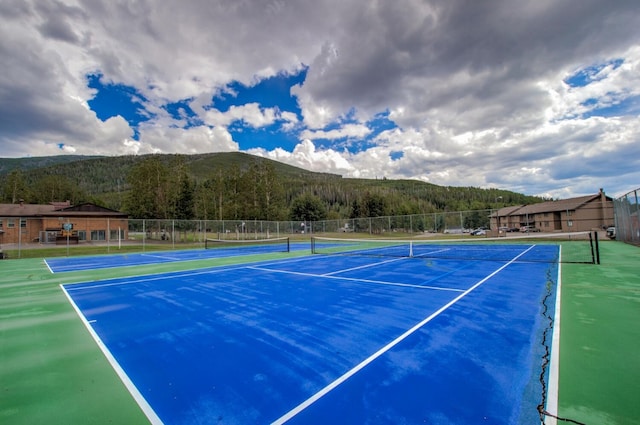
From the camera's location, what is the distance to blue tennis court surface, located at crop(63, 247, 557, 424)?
289cm

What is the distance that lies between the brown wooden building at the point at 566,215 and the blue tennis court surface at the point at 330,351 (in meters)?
24.4

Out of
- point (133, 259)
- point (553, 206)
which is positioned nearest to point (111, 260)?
point (133, 259)

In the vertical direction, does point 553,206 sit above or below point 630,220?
above

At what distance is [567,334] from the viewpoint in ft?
15.3

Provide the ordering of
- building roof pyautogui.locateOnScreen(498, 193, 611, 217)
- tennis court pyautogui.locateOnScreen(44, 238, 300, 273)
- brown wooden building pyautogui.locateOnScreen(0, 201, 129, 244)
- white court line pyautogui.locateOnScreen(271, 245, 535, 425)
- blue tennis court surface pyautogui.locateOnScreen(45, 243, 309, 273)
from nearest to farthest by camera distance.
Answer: white court line pyautogui.locateOnScreen(271, 245, 535, 425) → blue tennis court surface pyautogui.locateOnScreen(45, 243, 309, 273) → tennis court pyautogui.locateOnScreen(44, 238, 300, 273) → brown wooden building pyautogui.locateOnScreen(0, 201, 129, 244) → building roof pyautogui.locateOnScreen(498, 193, 611, 217)

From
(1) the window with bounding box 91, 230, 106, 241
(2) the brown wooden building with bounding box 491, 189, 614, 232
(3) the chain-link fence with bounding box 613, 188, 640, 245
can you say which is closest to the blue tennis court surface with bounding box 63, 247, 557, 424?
(3) the chain-link fence with bounding box 613, 188, 640, 245

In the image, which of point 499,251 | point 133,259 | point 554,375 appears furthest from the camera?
point 499,251

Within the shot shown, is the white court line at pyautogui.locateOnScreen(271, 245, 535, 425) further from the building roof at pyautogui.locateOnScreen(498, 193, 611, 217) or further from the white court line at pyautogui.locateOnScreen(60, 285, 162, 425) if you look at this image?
the building roof at pyautogui.locateOnScreen(498, 193, 611, 217)

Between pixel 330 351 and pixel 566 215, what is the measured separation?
47.6m

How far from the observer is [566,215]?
130 feet

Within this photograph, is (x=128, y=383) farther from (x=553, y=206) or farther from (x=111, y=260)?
(x=553, y=206)

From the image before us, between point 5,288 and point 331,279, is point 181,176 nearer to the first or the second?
point 5,288

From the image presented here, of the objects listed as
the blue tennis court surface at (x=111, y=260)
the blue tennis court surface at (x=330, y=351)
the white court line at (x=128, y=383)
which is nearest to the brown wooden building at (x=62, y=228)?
the blue tennis court surface at (x=111, y=260)

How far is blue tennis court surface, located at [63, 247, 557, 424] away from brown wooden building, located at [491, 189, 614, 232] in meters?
24.4
